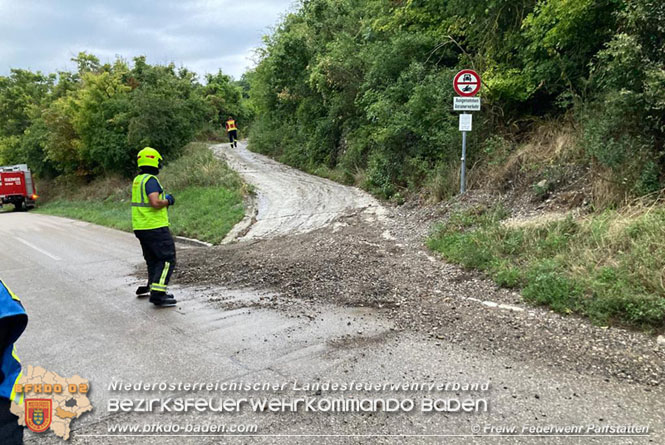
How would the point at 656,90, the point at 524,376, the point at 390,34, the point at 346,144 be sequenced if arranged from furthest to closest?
the point at 346,144 → the point at 390,34 → the point at 656,90 → the point at 524,376

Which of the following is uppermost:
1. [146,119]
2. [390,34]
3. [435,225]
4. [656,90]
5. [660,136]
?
[390,34]

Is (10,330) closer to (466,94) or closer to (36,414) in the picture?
(36,414)

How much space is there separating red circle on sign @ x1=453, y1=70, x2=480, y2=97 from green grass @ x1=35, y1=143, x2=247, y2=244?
6.71 metres

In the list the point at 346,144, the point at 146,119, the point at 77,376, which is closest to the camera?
the point at 77,376

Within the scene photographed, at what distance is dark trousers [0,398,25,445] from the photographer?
169cm

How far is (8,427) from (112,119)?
1073 inches

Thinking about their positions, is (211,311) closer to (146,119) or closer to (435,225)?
(435,225)

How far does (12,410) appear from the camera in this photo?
178 centimetres

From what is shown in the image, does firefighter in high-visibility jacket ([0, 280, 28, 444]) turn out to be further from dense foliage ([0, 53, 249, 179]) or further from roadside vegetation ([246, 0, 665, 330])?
dense foliage ([0, 53, 249, 179])

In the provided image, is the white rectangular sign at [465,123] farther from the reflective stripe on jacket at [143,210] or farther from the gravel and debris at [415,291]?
the reflective stripe on jacket at [143,210]

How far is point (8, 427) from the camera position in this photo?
1710 mm

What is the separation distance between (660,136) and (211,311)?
6938mm

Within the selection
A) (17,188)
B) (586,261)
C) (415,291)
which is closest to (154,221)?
(415,291)

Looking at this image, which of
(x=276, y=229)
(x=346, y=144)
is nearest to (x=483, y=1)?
(x=276, y=229)
